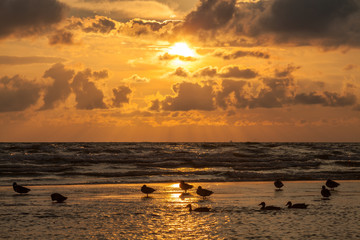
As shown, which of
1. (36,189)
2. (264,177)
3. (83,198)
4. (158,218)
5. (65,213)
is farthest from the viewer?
(264,177)

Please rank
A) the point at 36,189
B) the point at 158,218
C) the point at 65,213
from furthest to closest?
the point at 36,189
the point at 65,213
the point at 158,218

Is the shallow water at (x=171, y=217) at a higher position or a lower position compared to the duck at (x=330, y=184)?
lower

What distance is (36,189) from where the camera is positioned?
90.3 feet

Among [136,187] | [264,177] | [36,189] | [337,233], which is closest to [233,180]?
[264,177]

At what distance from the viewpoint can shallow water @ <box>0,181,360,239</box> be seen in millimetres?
13875

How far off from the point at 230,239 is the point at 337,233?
3.34m

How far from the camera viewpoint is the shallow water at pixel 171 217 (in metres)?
13.9

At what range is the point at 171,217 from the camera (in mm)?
16844

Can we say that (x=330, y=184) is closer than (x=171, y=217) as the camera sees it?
No

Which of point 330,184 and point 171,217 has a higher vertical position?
point 330,184

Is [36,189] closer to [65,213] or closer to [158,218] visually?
[65,213]

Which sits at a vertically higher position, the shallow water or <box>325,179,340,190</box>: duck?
<box>325,179,340,190</box>: duck

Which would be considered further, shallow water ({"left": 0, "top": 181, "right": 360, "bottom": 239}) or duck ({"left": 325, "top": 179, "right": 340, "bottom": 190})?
duck ({"left": 325, "top": 179, "right": 340, "bottom": 190})

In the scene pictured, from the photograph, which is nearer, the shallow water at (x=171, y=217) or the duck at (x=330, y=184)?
the shallow water at (x=171, y=217)
